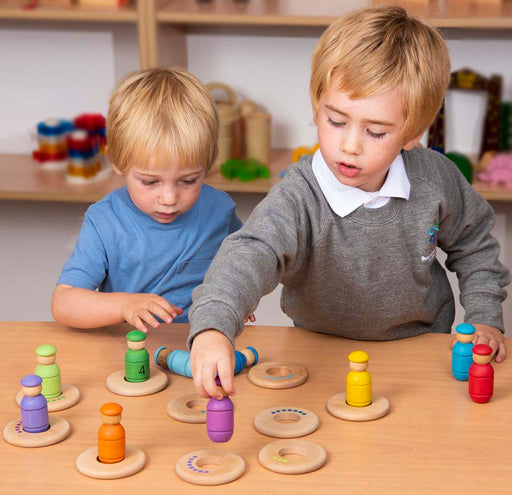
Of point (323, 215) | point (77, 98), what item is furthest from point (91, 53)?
point (323, 215)


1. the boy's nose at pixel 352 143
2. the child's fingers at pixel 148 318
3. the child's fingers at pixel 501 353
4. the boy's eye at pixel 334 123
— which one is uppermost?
the boy's eye at pixel 334 123

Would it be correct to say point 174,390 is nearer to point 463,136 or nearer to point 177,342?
point 177,342

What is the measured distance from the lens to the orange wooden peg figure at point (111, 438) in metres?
Answer: 0.79

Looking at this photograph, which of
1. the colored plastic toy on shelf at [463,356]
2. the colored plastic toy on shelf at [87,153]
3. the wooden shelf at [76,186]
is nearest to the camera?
the colored plastic toy on shelf at [463,356]

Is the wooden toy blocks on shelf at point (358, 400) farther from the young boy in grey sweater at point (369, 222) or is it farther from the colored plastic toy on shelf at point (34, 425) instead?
the colored plastic toy on shelf at point (34, 425)

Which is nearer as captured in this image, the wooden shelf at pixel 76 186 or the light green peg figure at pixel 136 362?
the light green peg figure at pixel 136 362

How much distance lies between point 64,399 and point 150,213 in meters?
0.47

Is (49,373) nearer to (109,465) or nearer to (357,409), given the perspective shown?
(109,465)

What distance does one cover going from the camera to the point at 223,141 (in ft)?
7.34

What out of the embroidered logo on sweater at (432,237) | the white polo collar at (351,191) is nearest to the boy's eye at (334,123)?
the white polo collar at (351,191)

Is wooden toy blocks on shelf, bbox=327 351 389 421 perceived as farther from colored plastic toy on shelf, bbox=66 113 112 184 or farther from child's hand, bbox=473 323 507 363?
colored plastic toy on shelf, bbox=66 113 112 184

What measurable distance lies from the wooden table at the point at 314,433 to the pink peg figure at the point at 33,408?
1.2 inches

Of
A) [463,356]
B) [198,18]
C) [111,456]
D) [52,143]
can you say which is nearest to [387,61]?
[463,356]

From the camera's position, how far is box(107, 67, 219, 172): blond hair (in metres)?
1.25
